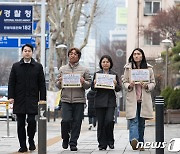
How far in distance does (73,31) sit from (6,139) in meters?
27.9

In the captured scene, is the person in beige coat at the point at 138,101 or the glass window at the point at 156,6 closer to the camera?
the person in beige coat at the point at 138,101

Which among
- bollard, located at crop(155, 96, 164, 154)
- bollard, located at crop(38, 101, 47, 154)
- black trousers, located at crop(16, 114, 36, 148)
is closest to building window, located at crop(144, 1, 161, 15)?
black trousers, located at crop(16, 114, 36, 148)

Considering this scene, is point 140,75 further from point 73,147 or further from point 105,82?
point 73,147

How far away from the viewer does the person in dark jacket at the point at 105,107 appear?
13711 millimetres

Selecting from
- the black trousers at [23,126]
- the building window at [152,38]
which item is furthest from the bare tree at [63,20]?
the black trousers at [23,126]

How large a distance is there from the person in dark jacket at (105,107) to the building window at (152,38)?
49.8 metres

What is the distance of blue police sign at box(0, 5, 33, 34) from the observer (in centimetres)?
2448

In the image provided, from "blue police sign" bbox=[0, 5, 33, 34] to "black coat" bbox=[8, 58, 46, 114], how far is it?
11.1m

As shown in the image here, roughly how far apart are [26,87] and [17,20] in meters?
11.5

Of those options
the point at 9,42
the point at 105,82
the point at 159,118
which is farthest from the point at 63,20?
the point at 159,118

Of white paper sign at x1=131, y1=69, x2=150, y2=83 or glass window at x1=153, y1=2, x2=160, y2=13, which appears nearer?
white paper sign at x1=131, y1=69, x2=150, y2=83

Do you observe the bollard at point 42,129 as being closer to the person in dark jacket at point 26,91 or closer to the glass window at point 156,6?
the person in dark jacket at point 26,91

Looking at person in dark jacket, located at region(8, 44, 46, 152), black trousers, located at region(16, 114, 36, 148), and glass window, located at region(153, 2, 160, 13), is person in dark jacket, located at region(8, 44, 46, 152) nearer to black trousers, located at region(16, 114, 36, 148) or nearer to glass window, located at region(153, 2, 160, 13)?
black trousers, located at region(16, 114, 36, 148)

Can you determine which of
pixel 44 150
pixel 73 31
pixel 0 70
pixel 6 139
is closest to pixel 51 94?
pixel 73 31
